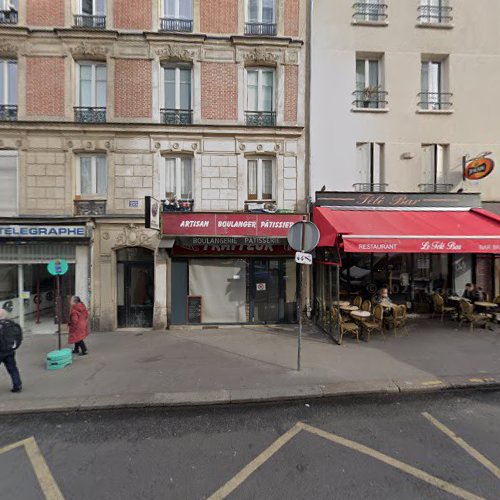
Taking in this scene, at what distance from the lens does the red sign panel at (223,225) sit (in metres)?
8.01

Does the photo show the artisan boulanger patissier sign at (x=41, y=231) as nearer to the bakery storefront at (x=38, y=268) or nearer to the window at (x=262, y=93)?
the bakery storefront at (x=38, y=268)

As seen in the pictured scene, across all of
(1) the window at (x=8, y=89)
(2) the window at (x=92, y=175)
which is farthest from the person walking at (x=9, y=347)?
(1) the window at (x=8, y=89)

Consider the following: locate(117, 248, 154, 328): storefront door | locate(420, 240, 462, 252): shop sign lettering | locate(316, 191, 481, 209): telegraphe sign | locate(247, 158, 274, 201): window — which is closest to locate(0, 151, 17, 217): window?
locate(117, 248, 154, 328): storefront door

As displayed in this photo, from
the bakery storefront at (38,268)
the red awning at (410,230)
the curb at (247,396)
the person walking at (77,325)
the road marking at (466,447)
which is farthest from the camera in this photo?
the bakery storefront at (38,268)

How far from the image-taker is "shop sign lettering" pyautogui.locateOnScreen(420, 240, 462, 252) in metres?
6.72

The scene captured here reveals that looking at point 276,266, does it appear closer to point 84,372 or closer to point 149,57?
point 84,372

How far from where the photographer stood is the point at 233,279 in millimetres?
8742

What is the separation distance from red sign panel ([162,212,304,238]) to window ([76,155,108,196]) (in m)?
2.28

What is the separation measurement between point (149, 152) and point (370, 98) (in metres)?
7.11

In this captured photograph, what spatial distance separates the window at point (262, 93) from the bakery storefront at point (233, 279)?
10.6 feet

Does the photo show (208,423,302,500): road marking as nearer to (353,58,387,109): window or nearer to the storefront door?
the storefront door

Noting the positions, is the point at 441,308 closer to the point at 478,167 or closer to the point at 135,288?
the point at 478,167

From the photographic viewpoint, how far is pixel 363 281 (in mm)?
9266

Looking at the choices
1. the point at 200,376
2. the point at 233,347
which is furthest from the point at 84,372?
the point at 233,347
